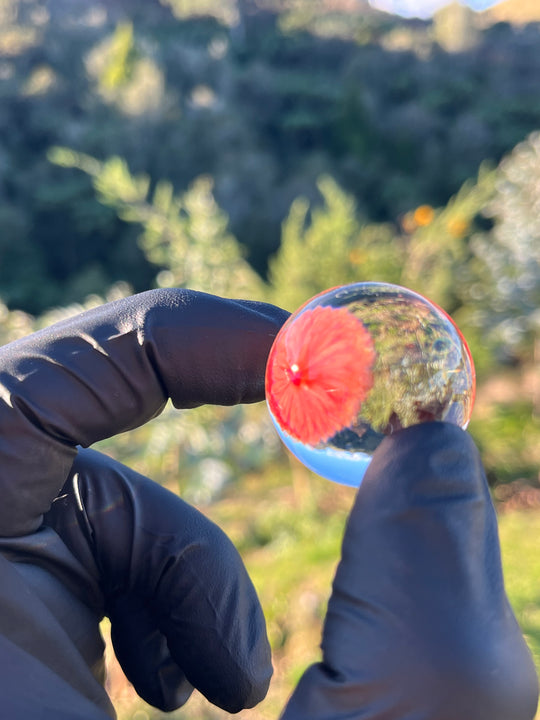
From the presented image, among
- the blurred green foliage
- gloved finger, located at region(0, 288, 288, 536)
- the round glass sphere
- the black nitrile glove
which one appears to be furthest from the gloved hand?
the blurred green foliage

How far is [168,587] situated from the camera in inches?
49.6

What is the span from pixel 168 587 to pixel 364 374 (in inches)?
25.9

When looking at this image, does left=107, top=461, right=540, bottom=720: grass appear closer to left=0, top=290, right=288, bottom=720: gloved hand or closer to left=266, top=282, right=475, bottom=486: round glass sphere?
left=0, top=290, right=288, bottom=720: gloved hand

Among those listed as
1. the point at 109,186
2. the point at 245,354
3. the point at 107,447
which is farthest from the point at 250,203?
the point at 245,354

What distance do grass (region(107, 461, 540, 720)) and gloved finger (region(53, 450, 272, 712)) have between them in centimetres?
176

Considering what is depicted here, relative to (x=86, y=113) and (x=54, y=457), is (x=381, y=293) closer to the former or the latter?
(x=54, y=457)

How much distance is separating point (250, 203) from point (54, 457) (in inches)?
429

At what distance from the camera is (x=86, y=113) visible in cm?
1289

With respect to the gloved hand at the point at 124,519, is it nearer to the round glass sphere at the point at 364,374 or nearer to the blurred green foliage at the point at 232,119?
the round glass sphere at the point at 364,374

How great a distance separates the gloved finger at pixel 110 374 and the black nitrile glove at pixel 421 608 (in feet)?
1.45

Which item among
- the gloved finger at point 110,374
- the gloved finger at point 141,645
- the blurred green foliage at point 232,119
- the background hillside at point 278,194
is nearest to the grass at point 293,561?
the background hillside at point 278,194

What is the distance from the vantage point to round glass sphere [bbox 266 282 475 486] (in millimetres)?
869

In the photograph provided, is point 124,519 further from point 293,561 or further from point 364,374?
point 293,561

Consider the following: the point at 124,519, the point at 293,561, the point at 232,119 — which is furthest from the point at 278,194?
the point at 124,519
